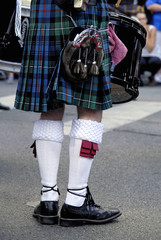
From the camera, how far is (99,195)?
3051 millimetres

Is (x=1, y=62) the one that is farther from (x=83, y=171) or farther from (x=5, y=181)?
(x=83, y=171)

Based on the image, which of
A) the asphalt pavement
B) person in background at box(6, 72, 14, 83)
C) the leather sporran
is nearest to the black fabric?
the leather sporran

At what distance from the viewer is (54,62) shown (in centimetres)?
245

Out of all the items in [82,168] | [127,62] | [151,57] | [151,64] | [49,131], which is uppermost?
[127,62]

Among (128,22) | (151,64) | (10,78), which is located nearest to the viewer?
(128,22)

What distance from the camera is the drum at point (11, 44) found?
2904 mm

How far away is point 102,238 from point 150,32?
759cm

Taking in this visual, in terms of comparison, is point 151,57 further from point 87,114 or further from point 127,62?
point 87,114

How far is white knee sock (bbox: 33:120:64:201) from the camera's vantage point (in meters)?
2.50

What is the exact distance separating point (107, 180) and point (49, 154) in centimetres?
95

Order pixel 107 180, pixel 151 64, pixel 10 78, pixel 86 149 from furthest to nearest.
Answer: pixel 151 64, pixel 10 78, pixel 107 180, pixel 86 149

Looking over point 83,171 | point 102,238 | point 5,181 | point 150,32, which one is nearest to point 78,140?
point 83,171

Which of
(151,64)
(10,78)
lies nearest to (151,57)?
(151,64)

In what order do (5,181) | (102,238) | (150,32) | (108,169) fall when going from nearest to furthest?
(102,238) < (5,181) < (108,169) < (150,32)
